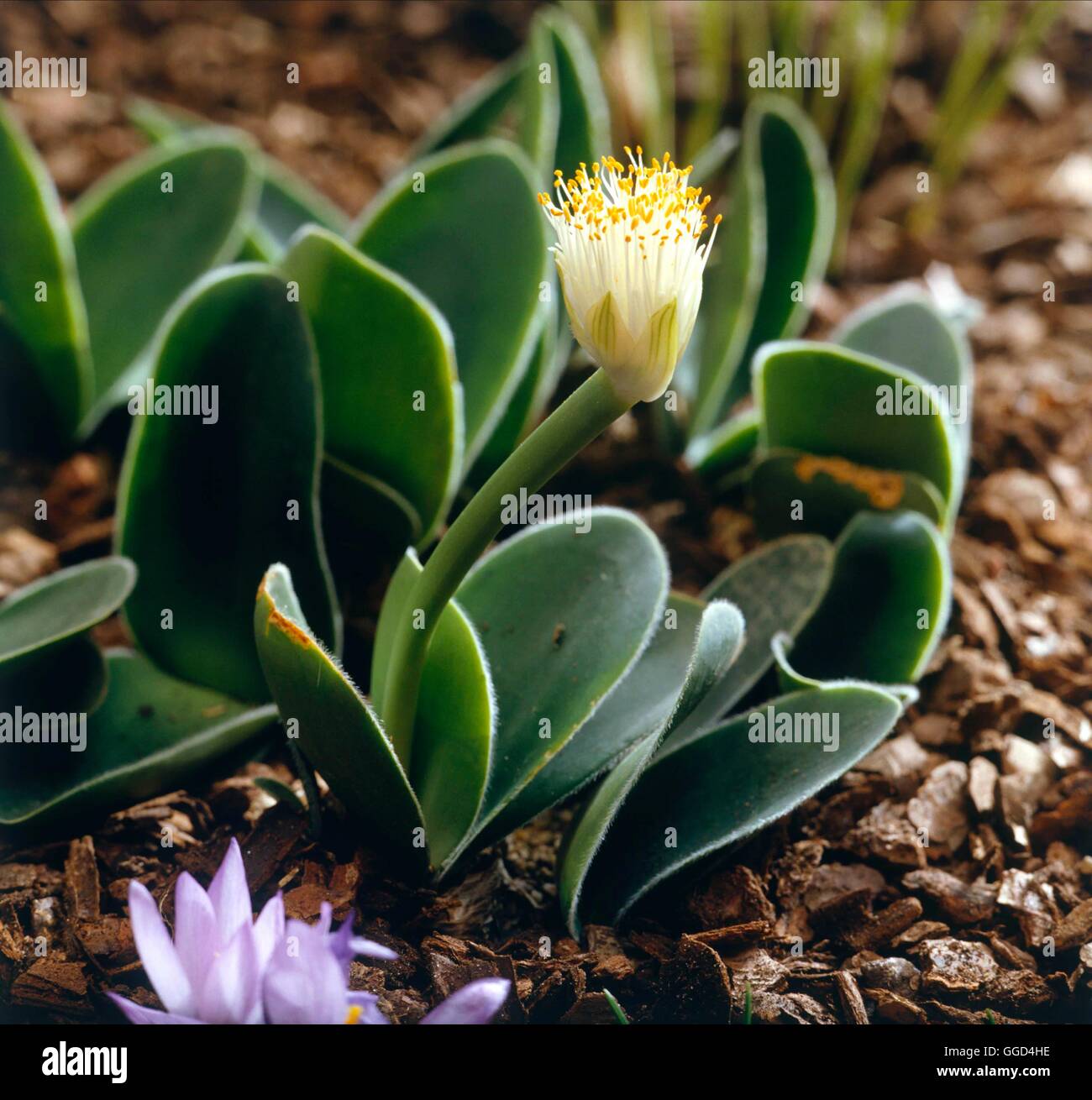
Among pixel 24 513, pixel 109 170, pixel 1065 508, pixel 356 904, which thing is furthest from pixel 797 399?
pixel 109 170

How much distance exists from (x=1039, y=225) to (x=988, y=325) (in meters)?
0.26

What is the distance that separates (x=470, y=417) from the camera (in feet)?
3.93

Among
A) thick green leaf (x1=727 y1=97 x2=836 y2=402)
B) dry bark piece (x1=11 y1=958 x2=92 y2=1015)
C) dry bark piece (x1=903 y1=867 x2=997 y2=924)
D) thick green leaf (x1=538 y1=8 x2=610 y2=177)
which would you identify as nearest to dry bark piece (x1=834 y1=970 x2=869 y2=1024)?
dry bark piece (x1=903 y1=867 x2=997 y2=924)

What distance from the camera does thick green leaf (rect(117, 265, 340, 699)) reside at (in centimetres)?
104

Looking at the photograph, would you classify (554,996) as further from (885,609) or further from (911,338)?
(911,338)

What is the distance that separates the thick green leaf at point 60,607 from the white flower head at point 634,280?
47 centimetres

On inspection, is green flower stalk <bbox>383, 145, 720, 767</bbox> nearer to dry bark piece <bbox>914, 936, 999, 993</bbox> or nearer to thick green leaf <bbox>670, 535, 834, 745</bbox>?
thick green leaf <bbox>670, 535, 834, 745</bbox>

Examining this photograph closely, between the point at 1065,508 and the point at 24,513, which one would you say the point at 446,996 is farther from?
the point at 1065,508

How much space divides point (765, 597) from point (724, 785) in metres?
0.26

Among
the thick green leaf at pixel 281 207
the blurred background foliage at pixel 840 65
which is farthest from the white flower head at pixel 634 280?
the blurred background foliage at pixel 840 65

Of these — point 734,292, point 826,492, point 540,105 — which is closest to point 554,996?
point 826,492

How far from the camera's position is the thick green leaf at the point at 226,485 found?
1041 mm
